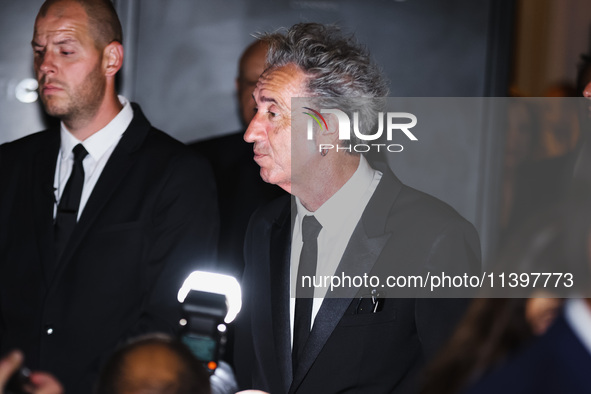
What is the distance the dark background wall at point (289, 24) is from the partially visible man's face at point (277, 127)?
1491mm

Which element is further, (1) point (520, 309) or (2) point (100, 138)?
(2) point (100, 138)

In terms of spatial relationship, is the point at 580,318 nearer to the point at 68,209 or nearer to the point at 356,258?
the point at 356,258

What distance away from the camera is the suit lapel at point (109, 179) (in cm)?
250

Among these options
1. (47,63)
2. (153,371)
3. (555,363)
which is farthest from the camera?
(47,63)

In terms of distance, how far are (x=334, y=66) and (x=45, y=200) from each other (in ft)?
3.26

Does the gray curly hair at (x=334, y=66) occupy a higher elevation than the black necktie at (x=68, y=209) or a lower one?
higher

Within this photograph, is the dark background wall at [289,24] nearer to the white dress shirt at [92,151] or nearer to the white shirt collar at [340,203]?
the white dress shirt at [92,151]

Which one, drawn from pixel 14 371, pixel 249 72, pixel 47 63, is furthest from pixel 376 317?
pixel 249 72

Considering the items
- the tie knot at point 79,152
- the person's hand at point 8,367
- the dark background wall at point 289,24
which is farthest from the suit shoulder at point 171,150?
the person's hand at point 8,367

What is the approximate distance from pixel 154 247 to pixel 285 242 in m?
0.48

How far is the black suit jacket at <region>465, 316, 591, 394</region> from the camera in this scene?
2.86ft

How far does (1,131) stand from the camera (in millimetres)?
3592

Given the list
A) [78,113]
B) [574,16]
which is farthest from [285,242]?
[574,16]

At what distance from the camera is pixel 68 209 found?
8.40 feet
